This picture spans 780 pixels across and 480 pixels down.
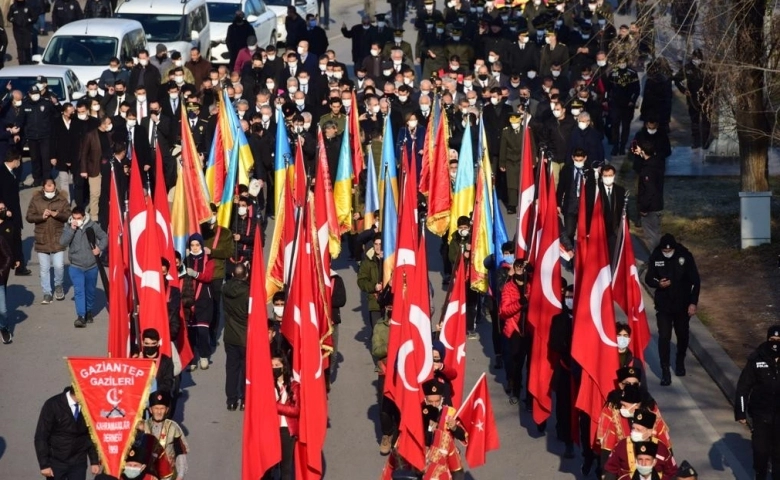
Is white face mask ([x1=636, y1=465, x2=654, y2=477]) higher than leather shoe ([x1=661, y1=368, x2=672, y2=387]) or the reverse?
higher

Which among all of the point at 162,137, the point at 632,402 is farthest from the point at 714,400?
the point at 162,137

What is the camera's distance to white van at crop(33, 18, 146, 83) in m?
29.8

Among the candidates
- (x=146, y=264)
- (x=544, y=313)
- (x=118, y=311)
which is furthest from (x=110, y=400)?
(x=544, y=313)

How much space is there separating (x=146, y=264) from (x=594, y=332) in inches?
173

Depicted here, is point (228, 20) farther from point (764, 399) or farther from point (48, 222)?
point (764, 399)

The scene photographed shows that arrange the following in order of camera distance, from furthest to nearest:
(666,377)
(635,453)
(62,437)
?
(666,377), (62,437), (635,453)

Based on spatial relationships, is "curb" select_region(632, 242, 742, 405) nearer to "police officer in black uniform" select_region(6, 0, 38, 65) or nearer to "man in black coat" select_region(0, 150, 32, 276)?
"man in black coat" select_region(0, 150, 32, 276)

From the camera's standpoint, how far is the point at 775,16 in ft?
71.0

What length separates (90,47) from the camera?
98.5 ft

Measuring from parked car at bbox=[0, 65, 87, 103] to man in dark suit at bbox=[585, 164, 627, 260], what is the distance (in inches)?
401

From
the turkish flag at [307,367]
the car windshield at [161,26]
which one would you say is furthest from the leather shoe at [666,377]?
the car windshield at [161,26]

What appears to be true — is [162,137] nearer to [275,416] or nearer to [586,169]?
[586,169]

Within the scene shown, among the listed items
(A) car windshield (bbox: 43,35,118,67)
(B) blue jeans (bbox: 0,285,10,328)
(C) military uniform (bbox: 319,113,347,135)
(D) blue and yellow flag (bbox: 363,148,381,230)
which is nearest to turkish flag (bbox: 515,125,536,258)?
(D) blue and yellow flag (bbox: 363,148,381,230)

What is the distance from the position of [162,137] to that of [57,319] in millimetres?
5598
